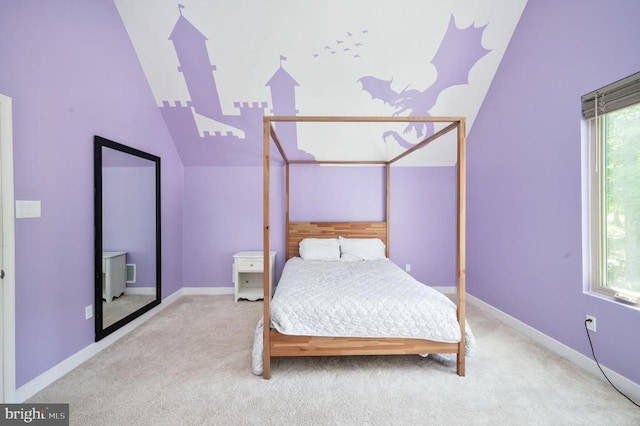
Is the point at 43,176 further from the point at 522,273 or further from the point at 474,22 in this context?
the point at 522,273

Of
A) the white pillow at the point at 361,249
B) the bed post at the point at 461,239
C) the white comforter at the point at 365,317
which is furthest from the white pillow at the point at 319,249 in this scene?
the bed post at the point at 461,239

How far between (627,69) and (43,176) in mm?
3785

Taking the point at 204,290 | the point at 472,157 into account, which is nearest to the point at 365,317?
the point at 472,157

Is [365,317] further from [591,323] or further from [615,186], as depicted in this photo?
[615,186]

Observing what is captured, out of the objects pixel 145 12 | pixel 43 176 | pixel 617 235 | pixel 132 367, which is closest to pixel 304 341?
pixel 132 367

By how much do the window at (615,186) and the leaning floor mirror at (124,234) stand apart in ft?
12.2

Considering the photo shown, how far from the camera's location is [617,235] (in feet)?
6.20

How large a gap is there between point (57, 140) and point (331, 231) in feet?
9.13

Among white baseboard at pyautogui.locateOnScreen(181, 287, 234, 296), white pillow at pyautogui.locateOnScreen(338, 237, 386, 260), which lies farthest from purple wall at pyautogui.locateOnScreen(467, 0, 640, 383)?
white baseboard at pyautogui.locateOnScreen(181, 287, 234, 296)

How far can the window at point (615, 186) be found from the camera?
177 cm

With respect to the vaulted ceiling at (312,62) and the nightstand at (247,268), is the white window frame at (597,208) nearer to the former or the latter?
the vaulted ceiling at (312,62)

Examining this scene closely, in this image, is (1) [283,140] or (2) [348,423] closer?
(2) [348,423]

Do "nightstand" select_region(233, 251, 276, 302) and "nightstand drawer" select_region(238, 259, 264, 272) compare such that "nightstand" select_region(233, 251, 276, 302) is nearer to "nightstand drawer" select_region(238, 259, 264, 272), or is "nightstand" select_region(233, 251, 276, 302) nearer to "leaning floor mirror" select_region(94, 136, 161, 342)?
"nightstand drawer" select_region(238, 259, 264, 272)

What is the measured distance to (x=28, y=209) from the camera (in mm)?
1693
